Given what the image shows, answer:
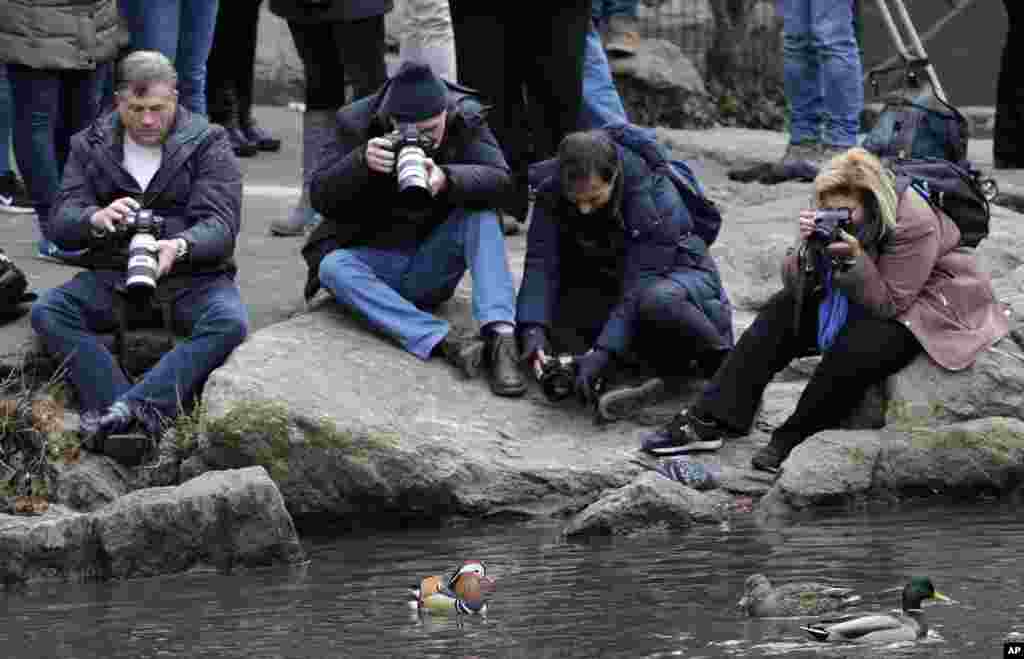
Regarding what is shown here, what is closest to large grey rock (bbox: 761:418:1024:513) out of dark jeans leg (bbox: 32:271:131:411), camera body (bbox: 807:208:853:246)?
camera body (bbox: 807:208:853:246)

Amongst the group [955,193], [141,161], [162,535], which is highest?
[955,193]

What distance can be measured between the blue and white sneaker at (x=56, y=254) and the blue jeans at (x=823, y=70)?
3981 millimetres

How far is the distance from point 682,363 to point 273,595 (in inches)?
98.5

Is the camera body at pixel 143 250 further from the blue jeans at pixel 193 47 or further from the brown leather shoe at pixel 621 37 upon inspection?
the brown leather shoe at pixel 621 37

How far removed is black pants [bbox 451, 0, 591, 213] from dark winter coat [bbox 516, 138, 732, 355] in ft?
2.91

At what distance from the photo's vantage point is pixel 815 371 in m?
9.73

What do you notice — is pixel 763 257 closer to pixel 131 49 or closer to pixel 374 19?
pixel 374 19

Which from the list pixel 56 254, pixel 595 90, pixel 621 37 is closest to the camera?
pixel 56 254

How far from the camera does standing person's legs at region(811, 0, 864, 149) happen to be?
40.1 feet

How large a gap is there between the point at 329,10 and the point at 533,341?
83.0 inches

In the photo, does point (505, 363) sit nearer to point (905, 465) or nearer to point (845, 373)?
point (845, 373)

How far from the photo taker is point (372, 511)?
31.1 feet

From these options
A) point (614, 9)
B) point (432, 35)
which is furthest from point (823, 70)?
point (614, 9)

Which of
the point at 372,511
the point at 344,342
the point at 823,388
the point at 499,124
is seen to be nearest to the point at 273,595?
the point at 372,511
